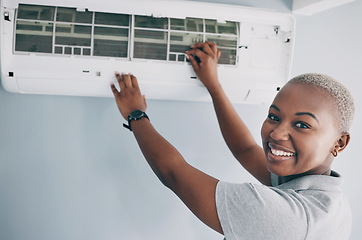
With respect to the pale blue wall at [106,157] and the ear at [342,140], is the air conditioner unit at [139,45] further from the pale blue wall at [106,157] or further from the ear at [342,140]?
the ear at [342,140]

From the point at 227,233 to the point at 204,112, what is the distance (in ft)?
1.73

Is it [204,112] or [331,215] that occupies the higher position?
[204,112]

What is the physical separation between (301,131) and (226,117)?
0.34m

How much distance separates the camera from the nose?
0.73 m

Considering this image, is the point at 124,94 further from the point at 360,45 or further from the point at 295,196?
the point at 360,45

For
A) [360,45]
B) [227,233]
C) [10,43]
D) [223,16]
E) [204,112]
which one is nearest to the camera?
[227,233]

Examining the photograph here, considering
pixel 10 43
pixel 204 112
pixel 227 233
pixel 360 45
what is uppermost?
pixel 360 45

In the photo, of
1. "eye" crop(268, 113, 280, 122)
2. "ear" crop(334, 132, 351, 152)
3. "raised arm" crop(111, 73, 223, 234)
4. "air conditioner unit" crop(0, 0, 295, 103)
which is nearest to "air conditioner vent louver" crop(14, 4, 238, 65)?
"air conditioner unit" crop(0, 0, 295, 103)

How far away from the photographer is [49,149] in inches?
40.3

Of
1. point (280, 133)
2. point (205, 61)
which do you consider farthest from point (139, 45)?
point (280, 133)

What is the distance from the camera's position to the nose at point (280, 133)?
73 centimetres

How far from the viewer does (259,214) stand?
0.66m

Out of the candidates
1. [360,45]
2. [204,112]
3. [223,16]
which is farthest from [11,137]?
[360,45]

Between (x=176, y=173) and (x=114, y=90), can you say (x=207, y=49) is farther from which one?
(x=176, y=173)
